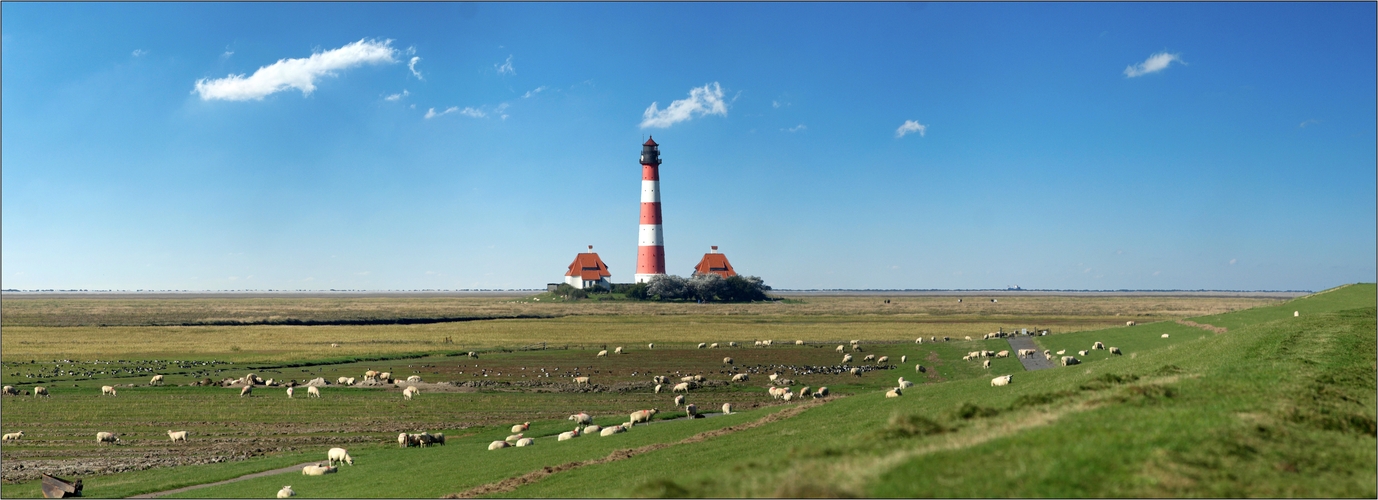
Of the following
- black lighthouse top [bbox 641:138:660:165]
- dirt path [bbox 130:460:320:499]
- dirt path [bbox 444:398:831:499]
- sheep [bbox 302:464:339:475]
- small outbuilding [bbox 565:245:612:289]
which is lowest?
dirt path [bbox 130:460:320:499]

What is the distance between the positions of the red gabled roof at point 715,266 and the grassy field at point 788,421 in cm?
9208

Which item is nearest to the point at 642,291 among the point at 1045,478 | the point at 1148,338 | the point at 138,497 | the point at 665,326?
the point at 665,326

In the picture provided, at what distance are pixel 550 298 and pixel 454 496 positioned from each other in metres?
142

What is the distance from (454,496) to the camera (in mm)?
20297

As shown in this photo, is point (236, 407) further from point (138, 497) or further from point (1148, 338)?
point (1148, 338)

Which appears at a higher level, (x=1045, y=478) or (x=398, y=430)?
(x=1045, y=478)

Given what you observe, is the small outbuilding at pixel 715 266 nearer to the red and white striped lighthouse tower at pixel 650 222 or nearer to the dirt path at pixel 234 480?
the red and white striped lighthouse tower at pixel 650 222

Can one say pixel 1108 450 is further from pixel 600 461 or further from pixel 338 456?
pixel 338 456

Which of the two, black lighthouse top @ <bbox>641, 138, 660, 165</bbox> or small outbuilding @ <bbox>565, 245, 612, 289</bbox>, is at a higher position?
black lighthouse top @ <bbox>641, 138, 660, 165</bbox>

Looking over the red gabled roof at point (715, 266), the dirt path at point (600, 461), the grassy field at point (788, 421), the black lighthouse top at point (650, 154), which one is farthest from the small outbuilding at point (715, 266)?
the dirt path at point (600, 461)

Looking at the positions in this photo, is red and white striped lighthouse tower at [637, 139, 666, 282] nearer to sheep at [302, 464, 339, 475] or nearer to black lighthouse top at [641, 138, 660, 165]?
black lighthouse top at [641, 138, 660, 165]

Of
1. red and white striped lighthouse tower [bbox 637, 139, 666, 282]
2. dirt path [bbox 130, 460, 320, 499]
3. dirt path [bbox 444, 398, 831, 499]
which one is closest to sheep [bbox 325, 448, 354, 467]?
dirt path [bbox 130, 460, 320, 499]

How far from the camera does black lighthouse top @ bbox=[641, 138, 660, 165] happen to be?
128 m

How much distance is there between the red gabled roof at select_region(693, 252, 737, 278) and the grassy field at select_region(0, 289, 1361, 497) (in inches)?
3625
